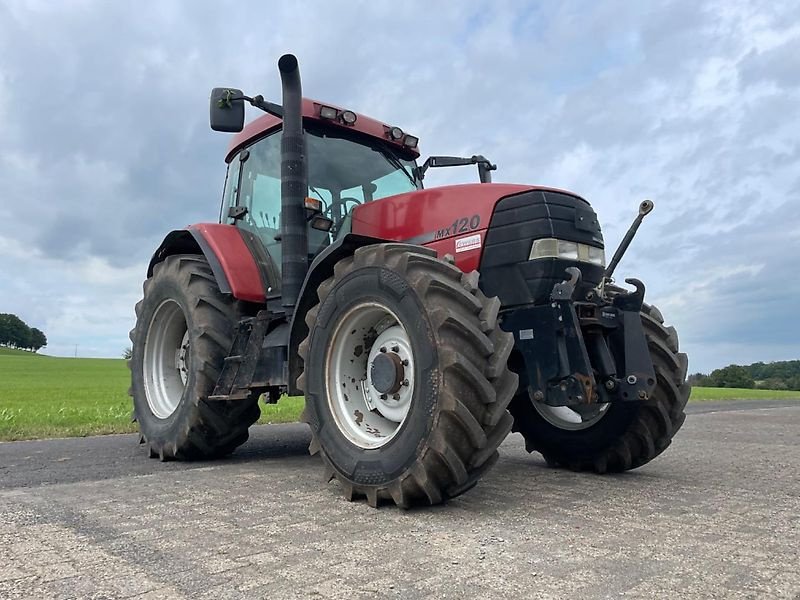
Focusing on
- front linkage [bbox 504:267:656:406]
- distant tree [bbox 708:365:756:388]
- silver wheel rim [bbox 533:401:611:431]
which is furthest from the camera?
distant tree [bbox 708:365:756:388]

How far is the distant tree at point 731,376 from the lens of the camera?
182ft

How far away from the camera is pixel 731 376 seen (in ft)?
189

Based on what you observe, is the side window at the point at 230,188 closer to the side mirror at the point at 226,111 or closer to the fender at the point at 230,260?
the fender at the point at 230,260

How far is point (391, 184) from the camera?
5457 mm

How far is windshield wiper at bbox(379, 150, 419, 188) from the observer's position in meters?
5.58

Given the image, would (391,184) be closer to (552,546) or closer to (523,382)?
(523,382)

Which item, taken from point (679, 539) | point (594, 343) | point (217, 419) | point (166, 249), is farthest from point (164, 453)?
point (679, 539)

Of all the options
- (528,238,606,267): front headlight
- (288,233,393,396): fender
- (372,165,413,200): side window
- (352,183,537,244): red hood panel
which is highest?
(372,165,413,200): side window

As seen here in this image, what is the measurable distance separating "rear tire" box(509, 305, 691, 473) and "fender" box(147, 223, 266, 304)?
2.35 m

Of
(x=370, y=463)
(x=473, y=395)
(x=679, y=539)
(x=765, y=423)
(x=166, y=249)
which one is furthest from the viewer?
(x=765, y=423)

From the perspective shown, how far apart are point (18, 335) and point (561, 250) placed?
4833 inches

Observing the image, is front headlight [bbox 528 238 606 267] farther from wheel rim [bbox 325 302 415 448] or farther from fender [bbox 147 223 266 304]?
fender [bbox 147 223 266 304]

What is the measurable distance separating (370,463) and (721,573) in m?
1.71

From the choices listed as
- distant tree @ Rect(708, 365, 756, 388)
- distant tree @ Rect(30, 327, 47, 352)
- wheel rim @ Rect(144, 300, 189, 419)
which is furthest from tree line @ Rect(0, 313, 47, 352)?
wheel rim @ Rect(144, 300, 189, 419)
